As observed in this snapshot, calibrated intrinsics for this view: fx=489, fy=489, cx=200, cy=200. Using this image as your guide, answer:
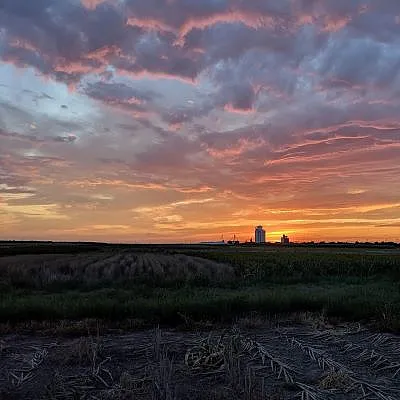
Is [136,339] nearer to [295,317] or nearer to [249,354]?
[249,354]

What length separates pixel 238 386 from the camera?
7.49 m

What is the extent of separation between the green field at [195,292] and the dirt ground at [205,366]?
2014 millimetres

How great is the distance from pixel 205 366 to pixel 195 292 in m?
11.6

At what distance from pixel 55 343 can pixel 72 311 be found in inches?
130

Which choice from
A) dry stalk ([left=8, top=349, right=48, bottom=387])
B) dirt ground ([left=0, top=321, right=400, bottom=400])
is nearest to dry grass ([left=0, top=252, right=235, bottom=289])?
dirt ground ([left=0, top=321, right=400, bottom=400])

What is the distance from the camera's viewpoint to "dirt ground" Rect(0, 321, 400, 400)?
7.59 metres

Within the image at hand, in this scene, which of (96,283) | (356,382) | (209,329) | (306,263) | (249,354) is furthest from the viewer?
(306,263)

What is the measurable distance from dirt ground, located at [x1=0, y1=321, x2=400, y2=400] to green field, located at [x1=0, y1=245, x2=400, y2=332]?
2.01 meters

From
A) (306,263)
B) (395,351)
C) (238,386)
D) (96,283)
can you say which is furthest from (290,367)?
(306,263)

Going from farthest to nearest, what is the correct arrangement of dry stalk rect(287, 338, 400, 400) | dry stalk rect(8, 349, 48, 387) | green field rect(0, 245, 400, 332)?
green field rect(0, 245, 400, 332) < dry stalk rect(8, 349, 48, 387) < dry stalk rect(287, 338, 400, 400)

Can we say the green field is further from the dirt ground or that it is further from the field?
the dirt ground

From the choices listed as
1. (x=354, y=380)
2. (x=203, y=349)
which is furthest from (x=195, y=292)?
(x=354, y=380)

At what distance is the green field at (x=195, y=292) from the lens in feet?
46.9

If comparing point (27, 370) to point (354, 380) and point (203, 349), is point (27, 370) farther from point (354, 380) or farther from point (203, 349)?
point (354, 380)
